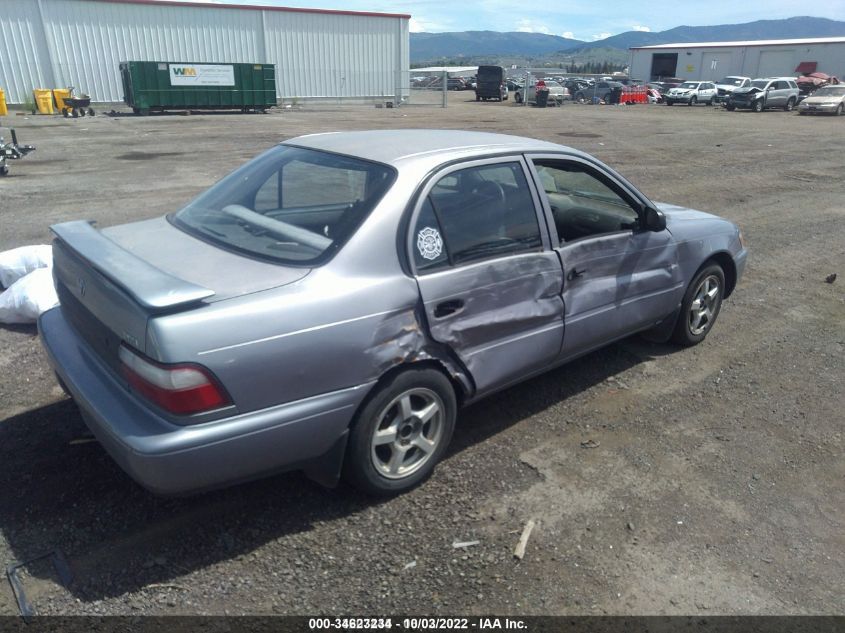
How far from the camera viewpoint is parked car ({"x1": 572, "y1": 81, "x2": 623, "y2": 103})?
48250 millimetres

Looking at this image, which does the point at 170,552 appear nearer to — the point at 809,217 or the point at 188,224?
the point at 188,224

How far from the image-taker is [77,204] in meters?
9.89

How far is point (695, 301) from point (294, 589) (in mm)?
3755

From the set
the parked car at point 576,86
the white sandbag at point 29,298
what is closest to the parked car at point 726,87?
the parked car at point 576,86

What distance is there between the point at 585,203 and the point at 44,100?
30913 mm

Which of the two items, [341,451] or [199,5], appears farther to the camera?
[199,5]

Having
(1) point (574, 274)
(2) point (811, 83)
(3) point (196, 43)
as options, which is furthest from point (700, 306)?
(2) point (811, 83)

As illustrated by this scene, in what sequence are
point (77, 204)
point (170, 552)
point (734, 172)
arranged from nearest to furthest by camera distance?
point (170, 552) < point (77, 204) < point (734, 172)

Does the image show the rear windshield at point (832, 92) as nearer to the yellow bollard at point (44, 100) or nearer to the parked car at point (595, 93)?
the parked car at point (595, 93)

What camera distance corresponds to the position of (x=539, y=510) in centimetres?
330

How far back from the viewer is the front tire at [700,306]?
5.03 metres

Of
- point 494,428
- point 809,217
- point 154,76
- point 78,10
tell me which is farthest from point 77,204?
point 78,10

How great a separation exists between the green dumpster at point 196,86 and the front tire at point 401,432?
98.1ft

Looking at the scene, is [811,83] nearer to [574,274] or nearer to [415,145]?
[574,274]
